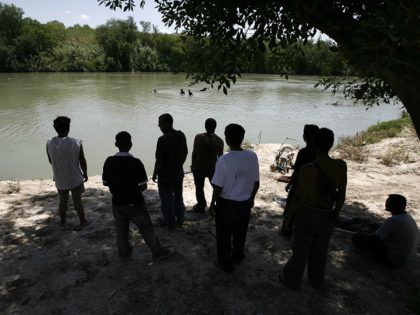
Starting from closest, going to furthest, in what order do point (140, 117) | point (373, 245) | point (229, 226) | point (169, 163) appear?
point (229, 226)
point (373, 245)
point (169, 163)
point (140, 117)

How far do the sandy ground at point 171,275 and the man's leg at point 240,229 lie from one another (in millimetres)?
149

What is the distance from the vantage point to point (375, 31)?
2.94 meters

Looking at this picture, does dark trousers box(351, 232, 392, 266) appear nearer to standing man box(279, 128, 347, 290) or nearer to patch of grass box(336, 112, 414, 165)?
standing man box(279, 128, 347, 290)

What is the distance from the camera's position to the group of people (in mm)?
3477

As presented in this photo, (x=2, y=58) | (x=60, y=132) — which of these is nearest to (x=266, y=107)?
(x=60, y=132)

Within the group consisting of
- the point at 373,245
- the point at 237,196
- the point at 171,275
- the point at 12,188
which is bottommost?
the point at 12,188

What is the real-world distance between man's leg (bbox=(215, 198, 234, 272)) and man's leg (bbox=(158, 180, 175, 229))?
3.83 ft

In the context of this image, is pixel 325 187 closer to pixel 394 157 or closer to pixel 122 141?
pixel 122 141

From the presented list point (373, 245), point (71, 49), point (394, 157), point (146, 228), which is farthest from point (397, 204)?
point (71, 49)

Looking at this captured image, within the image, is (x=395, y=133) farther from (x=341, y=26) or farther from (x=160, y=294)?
(x=160, y=294)

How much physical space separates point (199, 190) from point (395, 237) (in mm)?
2809

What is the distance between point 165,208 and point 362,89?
3.58 m

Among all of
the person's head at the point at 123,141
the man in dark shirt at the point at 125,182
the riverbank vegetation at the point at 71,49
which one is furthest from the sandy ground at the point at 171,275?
the riverbank vegetation at the point at 71,49

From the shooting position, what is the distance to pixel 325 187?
11.2ft
